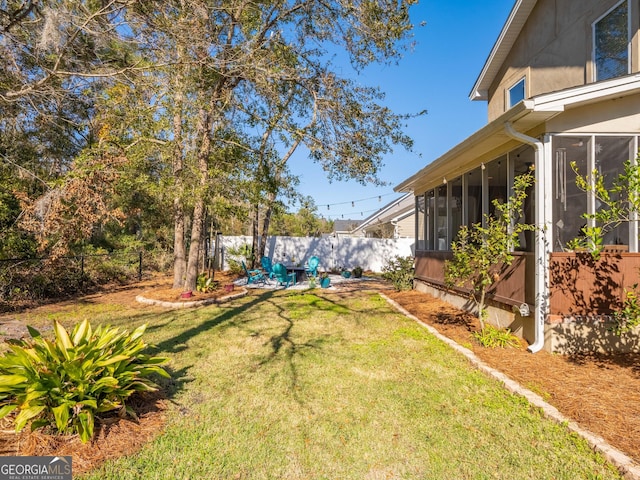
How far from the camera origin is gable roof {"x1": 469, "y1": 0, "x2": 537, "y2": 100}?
347 inches

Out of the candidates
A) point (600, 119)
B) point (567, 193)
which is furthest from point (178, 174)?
point (600, 119)

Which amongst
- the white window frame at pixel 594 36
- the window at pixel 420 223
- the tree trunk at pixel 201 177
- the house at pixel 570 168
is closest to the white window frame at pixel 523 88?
the house at pixel 570 168

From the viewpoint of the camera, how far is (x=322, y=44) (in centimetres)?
1023

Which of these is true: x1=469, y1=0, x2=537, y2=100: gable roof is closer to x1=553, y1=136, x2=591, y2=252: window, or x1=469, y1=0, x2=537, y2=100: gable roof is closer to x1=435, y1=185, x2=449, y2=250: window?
x1=435, y1=185, x2=449, y2=250: window

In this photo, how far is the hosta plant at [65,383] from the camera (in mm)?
2652

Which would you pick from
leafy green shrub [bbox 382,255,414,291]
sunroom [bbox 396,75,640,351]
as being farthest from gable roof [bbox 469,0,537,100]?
leafy green shrub [bbox 382,255,414,291]

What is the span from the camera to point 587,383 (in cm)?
389

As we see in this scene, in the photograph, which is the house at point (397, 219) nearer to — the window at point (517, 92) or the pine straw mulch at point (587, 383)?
the window at point (517, 92)

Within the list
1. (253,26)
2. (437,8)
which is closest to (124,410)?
(253,26)

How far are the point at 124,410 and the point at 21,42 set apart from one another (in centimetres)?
802

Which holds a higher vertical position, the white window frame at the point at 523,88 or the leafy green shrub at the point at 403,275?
the white window frame at the point at 523,88

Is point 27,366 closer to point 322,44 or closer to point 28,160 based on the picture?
point 322,44

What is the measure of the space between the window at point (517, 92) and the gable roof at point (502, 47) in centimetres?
113

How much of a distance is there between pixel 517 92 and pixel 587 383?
323 inches
